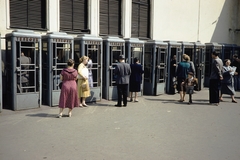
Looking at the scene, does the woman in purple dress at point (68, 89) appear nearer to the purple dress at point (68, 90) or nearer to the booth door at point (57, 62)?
the purple dress at point (68, 90)

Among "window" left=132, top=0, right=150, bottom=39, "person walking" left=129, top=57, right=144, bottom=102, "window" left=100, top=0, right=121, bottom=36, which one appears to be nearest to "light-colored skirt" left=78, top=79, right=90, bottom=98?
"person walking" left=129, top=57, right=144, bottom=102

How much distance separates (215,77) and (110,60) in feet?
12.5

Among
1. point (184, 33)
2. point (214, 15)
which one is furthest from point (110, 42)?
point (214, 15)

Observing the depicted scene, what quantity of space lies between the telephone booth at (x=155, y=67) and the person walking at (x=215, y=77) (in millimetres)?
2711

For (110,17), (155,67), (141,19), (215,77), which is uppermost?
(141,19)

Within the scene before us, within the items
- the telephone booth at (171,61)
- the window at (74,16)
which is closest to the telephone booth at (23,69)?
the window at (74,16)

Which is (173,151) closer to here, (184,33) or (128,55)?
(128,55)

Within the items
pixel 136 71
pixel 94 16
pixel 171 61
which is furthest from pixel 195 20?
pixel 136 71

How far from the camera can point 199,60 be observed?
1447cm

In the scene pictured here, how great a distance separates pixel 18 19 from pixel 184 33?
1005 centimetres

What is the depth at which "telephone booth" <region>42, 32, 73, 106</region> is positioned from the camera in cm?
935

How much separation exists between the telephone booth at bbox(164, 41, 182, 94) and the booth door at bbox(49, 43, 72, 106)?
16.4 feet

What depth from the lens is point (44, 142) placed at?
19.2 ft

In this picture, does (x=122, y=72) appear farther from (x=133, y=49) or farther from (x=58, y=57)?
(x=133, y=49)
